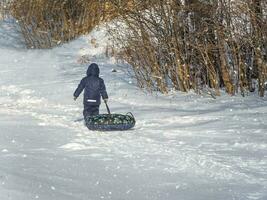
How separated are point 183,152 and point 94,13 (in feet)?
59.6

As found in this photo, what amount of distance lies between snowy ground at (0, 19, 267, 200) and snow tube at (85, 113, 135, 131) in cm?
18

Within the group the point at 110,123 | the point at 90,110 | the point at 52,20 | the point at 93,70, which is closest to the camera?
the point at 110,123

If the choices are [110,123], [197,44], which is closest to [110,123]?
[110,123]

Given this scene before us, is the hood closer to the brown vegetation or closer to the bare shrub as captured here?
the brown vegetation

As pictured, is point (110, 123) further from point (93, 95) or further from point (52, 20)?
point (52, 20)

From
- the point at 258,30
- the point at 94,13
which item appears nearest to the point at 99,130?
the point at 258,30

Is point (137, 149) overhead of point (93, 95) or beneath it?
beneath

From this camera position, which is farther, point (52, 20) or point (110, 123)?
point (52, 20)

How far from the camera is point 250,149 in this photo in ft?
31.1

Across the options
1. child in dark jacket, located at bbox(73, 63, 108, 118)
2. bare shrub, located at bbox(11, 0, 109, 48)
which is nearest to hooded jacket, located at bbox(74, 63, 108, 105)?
child in dark jacket, located at bbox(73, 63, 108, 118)

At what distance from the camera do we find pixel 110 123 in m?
11.2

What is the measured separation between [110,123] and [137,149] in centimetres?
189

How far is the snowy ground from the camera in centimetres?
700

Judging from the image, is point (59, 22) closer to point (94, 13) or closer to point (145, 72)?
point (94, 13)
